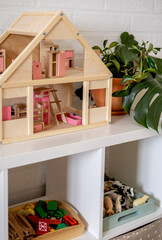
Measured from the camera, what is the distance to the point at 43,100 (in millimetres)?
1312

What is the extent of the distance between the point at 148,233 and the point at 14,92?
871 millimetres

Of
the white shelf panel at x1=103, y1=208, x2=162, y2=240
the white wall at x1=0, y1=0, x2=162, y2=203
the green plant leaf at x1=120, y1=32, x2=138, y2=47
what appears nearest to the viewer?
the white shelf panel at x1=103, y1=208, x2=162, y2=240

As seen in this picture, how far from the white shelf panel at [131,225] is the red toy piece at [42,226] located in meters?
0.23

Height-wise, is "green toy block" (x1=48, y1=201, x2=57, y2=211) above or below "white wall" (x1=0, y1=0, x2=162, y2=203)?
below

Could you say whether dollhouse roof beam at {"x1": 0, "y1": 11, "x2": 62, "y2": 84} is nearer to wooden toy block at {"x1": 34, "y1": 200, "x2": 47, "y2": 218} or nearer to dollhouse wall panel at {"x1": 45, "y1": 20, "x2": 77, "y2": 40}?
dollhouse wall panel at {"x1": 45, "y1": 20, "x2": 77, "y2": 40}

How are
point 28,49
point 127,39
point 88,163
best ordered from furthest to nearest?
point 127,39 → point 88,163 → point 28,49

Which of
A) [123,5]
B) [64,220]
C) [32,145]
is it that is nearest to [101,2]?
[123,5]

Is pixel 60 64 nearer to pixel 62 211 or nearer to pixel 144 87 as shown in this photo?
pixel 144 87

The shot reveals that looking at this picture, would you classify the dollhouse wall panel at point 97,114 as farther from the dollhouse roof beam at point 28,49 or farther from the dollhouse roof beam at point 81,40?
the dollhouse roof beam at point 28,49

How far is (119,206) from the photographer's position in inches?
58.8

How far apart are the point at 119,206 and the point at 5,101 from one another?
2.18ft

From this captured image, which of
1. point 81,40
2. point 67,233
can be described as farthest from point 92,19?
point 67,233

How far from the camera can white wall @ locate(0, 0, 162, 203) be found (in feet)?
5.02

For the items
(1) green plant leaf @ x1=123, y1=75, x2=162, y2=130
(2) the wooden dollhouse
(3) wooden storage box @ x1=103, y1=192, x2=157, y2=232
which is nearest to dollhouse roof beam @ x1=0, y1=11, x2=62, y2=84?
(2) the wooden dollhouse
